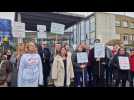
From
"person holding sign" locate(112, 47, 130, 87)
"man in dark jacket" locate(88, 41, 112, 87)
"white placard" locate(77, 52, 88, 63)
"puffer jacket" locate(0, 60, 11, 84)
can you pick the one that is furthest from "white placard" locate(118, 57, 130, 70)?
"puffer jacket" locate(0, 60, 11, 84)

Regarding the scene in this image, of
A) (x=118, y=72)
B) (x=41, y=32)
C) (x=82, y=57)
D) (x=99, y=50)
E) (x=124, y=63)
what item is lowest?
(x=118, y=72)

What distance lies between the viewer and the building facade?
14.8ft

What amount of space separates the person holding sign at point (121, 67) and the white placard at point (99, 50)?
9.0 inches

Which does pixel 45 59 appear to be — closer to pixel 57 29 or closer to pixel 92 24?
pixel 57 29

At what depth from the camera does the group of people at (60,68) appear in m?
4.29

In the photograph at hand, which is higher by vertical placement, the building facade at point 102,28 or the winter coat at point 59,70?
the building facade at point 102,28

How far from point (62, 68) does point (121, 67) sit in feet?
3.44

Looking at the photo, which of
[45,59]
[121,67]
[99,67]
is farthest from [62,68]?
[121,67]

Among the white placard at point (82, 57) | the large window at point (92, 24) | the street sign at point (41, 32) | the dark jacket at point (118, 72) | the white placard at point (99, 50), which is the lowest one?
the dark jacket at point (118, 72)

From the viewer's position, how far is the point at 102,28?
4590mm

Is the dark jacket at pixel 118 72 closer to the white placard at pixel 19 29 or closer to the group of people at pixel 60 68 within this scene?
the group of people at pixel 60 68

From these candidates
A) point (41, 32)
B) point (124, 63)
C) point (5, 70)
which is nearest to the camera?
point (5, 70)

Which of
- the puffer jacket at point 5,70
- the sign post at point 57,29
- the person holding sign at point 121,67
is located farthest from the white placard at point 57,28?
the person holding sign at point 121,67
